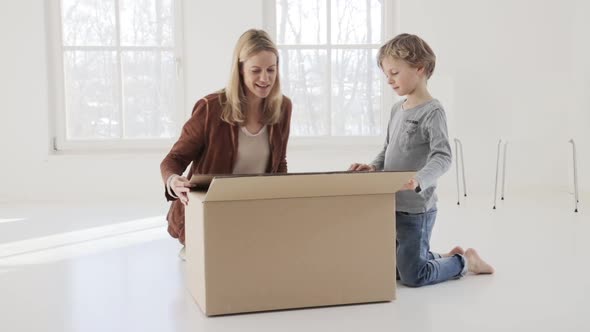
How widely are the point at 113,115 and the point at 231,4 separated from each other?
4.03ft

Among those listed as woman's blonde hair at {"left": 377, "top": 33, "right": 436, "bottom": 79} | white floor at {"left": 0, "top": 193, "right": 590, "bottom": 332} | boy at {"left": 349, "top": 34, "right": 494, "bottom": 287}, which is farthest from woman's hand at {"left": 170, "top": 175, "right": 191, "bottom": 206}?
woman's blonde hair at {"left": 377, "top": 33, "right": 436, "bottom": 79}

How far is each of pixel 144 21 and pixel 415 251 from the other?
368 cm

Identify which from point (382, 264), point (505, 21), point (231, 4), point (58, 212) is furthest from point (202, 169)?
point (505, 21)

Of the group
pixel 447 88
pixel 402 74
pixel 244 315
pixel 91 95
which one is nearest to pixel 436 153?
pixel 402 74

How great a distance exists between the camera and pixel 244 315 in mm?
2119

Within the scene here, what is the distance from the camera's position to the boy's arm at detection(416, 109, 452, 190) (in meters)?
2.21

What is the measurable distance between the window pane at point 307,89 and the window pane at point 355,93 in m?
0.08

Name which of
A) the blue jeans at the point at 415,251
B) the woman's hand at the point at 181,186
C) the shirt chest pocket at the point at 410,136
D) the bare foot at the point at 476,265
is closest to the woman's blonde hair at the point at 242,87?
the woman's hand at the point at 181,186

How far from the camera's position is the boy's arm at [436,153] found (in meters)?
2.21

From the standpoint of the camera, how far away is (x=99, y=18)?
213 inches

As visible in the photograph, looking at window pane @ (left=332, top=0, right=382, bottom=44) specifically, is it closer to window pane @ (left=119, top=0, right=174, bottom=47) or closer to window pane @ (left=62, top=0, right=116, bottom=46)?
window pane @ (left=119, top=0, right=174, bottom=47)

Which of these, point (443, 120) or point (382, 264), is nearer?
point (382, 264)

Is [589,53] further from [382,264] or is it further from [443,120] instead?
[382,264]

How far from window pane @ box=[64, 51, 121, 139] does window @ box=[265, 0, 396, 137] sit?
1.27m
